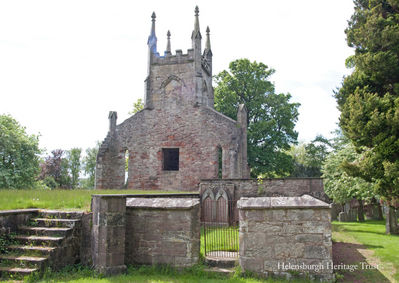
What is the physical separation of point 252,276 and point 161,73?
59.1 ft

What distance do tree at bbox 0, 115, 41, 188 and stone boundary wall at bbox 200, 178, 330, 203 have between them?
661 inches

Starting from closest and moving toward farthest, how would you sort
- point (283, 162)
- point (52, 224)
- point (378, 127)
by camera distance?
point (52, 224), point (378, 127), point (283, 162)

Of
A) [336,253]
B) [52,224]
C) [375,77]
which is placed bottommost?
[336,253]

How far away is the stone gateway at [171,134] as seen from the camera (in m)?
20.6

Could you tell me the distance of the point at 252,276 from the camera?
644cm

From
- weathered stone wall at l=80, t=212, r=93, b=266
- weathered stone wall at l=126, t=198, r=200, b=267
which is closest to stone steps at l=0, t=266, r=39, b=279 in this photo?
weathered stone wall at l=80, t=212, r=93, b=266

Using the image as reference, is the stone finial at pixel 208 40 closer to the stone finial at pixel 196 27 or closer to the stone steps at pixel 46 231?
the stone finial at pixel 196 27

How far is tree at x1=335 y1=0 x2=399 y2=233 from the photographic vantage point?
9000mm

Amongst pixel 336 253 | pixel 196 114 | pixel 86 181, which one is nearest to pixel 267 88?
pixel 196 114

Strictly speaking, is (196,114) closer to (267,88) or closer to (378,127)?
(267,88)

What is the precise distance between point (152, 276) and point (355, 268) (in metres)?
4.67

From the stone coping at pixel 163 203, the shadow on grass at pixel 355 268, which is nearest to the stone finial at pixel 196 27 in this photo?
the shadow on grass at pixel 355 268

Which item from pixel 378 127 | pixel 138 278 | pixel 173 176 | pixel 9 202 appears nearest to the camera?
pixel 138 278

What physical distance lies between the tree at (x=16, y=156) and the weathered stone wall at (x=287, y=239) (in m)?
22.7
